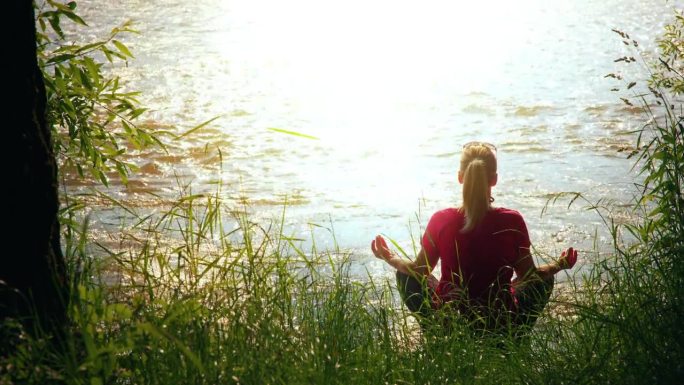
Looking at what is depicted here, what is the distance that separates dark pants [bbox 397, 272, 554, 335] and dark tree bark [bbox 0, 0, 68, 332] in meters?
1.45

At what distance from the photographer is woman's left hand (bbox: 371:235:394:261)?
4.16 m

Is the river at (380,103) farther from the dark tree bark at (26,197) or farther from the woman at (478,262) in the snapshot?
the dark tree bark at (26,197)

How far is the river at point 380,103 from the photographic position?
24.9 ft

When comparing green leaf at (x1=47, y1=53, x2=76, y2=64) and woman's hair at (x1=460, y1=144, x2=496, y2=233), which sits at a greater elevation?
green leaf at (x1=47, y1=53, x2=76, y2=64)

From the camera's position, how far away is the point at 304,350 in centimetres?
310

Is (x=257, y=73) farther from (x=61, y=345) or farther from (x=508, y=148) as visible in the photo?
(x=61, y=345)

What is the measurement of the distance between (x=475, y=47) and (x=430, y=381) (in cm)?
995

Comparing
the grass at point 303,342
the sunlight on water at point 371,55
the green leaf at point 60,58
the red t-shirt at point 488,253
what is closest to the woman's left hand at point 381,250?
the red t-shirt at point 488,253

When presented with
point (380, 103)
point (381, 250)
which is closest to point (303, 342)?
point (381, 250)

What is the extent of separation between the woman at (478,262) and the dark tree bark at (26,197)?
5.08 ft

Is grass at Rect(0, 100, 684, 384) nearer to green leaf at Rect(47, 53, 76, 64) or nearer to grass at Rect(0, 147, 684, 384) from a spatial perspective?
grass at Rect(0, 147, 684, 384)

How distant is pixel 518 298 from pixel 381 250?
0.57m

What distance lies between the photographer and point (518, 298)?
13.2 ft

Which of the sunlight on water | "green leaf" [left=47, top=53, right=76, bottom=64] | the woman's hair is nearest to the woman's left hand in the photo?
the woman's hair
